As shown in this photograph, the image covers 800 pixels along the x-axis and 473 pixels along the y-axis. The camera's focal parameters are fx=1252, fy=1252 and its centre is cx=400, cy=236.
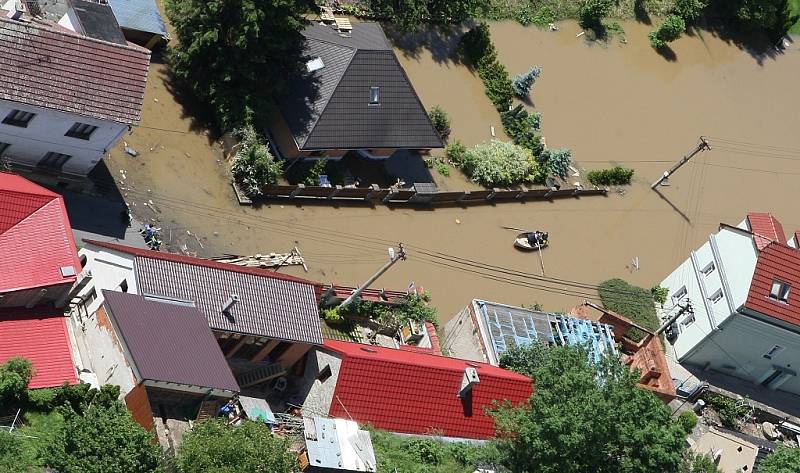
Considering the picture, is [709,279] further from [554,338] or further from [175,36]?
[175,36]

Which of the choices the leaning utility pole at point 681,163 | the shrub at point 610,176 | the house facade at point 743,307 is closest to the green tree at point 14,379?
the house facade at point 743,307

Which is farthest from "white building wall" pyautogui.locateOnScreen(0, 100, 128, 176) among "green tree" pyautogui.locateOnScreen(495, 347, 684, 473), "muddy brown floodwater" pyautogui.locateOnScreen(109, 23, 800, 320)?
"green tree" pyautogui.locateOnScreen(495, 347, 684, 473)

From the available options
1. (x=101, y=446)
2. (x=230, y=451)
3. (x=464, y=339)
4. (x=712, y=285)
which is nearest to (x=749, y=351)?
(x=712, y=285)

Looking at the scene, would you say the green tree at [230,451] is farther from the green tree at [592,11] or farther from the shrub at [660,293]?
the green tree at [592,11]

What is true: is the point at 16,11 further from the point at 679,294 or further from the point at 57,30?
the point at 679,294

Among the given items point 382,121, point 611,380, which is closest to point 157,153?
point 382,121
